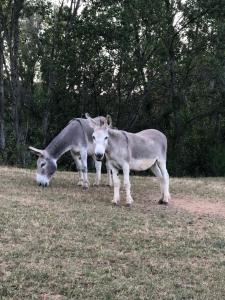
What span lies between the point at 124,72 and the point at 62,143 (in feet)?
34.2

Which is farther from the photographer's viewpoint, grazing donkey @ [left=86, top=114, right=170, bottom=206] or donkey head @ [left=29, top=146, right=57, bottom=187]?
donkey head @ [left=29, top=146, right=57, bottom=187]

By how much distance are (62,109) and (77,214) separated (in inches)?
561

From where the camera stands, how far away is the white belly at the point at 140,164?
10.8m

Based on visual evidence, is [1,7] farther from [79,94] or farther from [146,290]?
[146,290]

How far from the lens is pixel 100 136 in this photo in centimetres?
1009

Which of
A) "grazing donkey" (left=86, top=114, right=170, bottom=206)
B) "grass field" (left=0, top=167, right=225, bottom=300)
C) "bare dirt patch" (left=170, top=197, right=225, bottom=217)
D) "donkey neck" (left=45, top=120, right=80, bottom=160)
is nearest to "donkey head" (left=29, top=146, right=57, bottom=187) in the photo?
"donkey neck" (left=45, top=120, right=80, bottom=160)

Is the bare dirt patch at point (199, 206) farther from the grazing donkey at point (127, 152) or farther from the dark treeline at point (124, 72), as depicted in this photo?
A: the dark treeline at point (124, 72)

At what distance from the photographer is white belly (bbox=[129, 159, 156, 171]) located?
10.8 meters

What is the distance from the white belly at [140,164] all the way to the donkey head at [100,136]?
2.65 feet

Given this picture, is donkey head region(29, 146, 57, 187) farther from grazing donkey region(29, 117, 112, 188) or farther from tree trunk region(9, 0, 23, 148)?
tree trunk region(9, 0, 23, 148)

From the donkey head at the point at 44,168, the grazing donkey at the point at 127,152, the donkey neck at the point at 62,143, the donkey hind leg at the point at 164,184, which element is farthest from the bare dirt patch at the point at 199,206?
the donkey head at the point at 44,168

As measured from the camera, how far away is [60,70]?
72.9 ft

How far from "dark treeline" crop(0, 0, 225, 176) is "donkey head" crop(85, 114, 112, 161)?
10.7 m

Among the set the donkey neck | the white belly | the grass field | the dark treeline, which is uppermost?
the dark treeline
